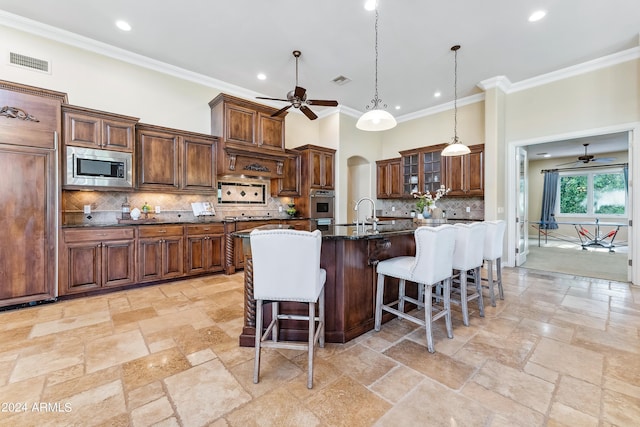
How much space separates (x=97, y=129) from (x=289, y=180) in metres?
3.22

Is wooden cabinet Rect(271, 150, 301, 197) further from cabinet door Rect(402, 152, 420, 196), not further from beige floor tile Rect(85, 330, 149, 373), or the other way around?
beige floor tile Rect(85, 330, 149, 373)

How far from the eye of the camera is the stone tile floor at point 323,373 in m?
1.51

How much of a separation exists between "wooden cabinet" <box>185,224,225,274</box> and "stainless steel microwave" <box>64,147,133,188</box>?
1.10m

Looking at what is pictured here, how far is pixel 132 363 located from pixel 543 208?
39.7 ft

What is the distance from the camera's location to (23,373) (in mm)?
1880

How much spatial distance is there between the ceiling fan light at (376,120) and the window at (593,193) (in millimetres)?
9815

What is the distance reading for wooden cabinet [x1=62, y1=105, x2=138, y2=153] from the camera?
343 cm

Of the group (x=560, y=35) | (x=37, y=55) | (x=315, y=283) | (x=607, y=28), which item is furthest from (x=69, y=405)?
(x=607, y=28)

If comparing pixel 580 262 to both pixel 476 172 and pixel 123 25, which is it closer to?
pixel 476 172

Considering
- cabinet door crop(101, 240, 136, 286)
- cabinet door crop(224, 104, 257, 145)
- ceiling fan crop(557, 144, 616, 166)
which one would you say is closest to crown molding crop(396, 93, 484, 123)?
cabinet door crop(224, 104, 257, 145)

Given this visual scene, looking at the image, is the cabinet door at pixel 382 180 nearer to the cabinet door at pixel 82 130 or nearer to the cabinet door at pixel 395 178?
the cabinet door at pixel 395 178

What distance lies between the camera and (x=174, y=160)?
434 cm

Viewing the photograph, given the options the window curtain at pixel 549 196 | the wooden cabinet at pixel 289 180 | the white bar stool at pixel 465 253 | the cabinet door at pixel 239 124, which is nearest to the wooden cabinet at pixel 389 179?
the wooden cabinet at pixel 289 180

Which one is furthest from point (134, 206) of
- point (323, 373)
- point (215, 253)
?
point (323, 373)
